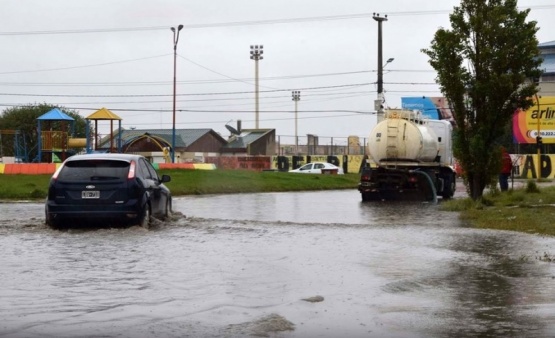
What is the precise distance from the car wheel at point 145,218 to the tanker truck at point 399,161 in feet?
49.2

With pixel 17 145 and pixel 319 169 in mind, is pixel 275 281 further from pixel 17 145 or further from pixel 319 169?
pixel 17 145

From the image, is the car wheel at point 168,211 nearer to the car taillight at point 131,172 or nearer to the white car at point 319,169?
the car taillight at point 131,172

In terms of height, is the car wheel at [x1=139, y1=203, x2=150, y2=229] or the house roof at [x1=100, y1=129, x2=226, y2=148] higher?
the house roof at [x1=100, y1=129, x2=226, y2=148]

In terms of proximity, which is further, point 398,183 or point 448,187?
point 448,187

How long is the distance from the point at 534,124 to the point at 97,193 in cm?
5774

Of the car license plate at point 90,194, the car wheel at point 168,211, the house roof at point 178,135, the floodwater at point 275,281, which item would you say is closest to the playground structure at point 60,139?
the car wheel at point 168,211

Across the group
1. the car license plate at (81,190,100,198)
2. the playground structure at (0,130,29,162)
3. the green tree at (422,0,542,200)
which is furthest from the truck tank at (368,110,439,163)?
the playground structure at (0,130,29,162)

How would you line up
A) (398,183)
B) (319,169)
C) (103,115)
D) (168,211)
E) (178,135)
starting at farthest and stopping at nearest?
(178,135) → (319,169) → (103,115) → (398,183) → (168,211)

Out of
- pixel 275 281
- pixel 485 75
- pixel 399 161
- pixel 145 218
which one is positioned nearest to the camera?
pixel 275 281

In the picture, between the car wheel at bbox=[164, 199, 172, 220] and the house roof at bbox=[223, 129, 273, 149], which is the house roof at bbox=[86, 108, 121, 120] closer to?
the car wheel at bbox=[164, 199, 172, 220]

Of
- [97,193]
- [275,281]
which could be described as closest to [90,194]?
[97,193]

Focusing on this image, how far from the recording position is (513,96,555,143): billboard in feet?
229

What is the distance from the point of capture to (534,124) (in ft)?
Result: 230

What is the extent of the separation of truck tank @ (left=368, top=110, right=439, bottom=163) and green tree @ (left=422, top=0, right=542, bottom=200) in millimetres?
4366
